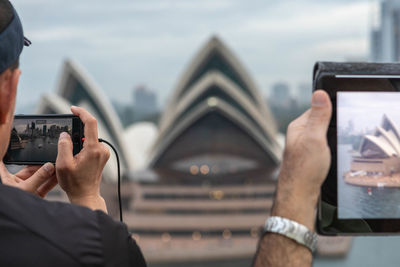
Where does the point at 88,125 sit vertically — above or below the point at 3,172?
above

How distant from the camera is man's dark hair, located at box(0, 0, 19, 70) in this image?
2.29 feet

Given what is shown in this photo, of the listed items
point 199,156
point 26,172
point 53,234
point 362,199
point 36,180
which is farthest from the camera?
point 199,156

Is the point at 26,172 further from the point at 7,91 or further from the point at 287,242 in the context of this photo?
the point at 287,242

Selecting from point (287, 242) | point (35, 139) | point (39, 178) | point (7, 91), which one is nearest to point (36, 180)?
point (39, 178)

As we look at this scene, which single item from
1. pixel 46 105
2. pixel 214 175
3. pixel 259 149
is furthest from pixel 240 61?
pixel 46 105

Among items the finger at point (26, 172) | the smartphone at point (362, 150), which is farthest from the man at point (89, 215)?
the finger at point (26, 172)

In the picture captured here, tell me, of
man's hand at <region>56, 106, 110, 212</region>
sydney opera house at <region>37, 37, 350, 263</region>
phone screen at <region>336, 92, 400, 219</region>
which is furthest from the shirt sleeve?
sydney opera house at <region>37, 37, 350, 263</region>

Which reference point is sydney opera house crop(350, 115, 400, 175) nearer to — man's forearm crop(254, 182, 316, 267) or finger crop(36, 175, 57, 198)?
man's forearm crop(254, 182, 316, 267)

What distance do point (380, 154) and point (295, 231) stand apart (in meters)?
0.29

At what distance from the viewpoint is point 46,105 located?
16.9m

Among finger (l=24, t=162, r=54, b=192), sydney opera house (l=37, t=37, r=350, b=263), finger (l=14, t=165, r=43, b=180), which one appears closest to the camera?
finger (l=24, t=162, r=54, b=192)

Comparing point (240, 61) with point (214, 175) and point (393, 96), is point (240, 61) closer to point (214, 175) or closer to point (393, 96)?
point (214, 175)

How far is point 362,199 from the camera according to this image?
2.72ft

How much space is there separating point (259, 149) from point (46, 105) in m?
9.25
